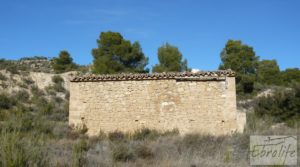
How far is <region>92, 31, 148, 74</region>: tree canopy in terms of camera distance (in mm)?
26125

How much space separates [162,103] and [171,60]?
16.0m

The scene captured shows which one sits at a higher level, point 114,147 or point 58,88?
point 58,88

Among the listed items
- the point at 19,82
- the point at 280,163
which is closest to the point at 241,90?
the point at 19,82

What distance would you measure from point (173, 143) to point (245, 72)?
22851mm

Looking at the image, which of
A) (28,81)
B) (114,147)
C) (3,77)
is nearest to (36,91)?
(28,81)

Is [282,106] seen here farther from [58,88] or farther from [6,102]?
[6,102]

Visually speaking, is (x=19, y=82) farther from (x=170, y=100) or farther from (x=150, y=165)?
(x=150, y=165)

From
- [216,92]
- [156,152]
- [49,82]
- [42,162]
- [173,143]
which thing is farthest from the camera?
[49,82]

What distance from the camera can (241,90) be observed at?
31047mm

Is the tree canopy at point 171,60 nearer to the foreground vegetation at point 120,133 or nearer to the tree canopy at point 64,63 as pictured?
the foreground vegetation at point 120,133

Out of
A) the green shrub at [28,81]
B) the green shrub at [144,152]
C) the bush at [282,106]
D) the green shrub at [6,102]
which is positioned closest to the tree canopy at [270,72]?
the bush at [282,106]

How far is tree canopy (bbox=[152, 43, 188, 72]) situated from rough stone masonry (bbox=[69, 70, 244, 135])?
1452cm

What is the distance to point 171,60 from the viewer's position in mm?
29625

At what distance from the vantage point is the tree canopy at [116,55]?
26.1 meters
